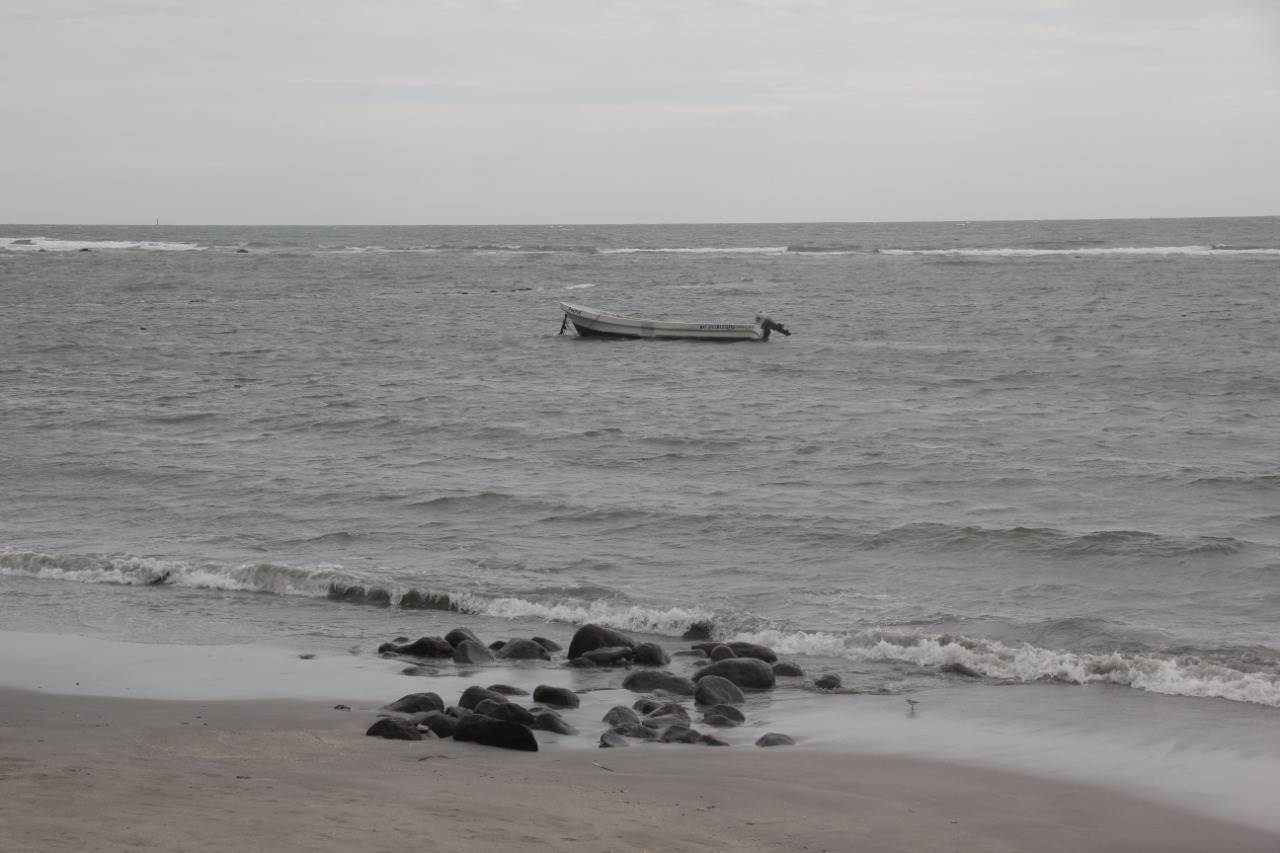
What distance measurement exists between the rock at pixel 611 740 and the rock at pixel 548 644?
8.51ft

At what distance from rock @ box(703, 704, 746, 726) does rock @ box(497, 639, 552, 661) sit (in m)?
2.00

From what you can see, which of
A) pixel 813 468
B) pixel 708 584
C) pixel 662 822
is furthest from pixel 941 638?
pixel 813 468

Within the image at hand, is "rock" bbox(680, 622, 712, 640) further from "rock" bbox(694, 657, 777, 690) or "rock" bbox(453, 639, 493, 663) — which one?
"rock" bbox(453, 639, 493, 663)

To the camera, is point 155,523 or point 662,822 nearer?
point 662,822

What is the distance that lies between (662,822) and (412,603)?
6.31 metres

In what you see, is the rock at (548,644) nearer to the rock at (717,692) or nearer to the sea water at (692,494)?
the sea water at (692,494)

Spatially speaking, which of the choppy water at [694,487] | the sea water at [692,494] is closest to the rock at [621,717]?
the sea water at [692,494]

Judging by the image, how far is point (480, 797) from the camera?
6578 millimetres

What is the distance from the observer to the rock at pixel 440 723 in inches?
313

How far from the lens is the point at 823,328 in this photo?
4091 centimetres

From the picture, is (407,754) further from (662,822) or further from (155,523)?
(155,523)

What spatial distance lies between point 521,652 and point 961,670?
355 cm

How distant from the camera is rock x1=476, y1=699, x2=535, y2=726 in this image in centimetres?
809

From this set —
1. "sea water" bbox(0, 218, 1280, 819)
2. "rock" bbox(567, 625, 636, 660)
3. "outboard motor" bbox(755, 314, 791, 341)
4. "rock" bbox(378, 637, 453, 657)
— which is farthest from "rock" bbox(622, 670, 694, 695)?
"outboard motor" bbox(755, 314, 791, 341)
